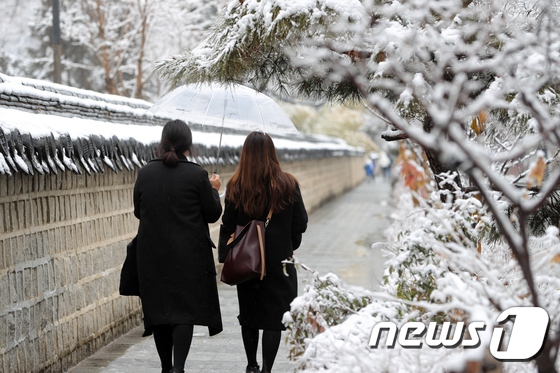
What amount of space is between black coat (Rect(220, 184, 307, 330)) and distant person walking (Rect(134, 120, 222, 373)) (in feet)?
0.81

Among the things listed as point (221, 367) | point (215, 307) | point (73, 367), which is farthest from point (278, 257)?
point (73, 367)

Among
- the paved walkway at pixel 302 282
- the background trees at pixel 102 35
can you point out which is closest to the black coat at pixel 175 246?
the paved walkway at pixel 302 282

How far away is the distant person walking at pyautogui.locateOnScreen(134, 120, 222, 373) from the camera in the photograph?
17.3 feet

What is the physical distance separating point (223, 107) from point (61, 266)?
5.79ft

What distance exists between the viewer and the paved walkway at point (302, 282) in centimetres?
648

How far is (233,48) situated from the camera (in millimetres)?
5172

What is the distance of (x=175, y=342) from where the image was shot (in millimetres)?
5344

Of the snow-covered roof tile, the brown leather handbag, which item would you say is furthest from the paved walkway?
the snow-covered roof tile

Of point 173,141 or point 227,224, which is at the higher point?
point 173,141

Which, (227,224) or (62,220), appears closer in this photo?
(227,224)

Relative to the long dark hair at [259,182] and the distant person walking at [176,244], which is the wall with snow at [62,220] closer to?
the distant person walking at [176,244]
